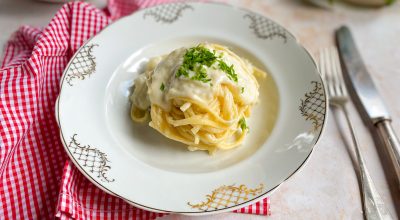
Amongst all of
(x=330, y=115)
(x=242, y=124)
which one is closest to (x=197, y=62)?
(x=242, y=124)

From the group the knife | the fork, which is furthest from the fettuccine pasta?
the knife

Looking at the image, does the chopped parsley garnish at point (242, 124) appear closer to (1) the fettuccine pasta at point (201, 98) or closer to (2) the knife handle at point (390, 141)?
(1) the fettuccine pasta at point (201, 98)

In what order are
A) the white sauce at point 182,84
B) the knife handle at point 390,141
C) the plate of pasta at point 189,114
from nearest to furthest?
the plate of pasta at point 189,114
the white sauce at point 182,84
the knife handle at point 390,141

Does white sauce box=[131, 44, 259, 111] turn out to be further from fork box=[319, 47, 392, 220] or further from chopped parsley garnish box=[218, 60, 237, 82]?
fork box=[319, 47, 392, 220]

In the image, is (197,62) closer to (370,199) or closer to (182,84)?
(182,84)

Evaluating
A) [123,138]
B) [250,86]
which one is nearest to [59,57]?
[123,138]

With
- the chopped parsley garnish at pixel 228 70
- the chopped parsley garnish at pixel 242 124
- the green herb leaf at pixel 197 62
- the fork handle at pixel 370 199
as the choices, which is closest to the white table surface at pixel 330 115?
the fork handle at pixel 370 199

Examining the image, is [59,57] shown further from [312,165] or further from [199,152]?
[312,165]
